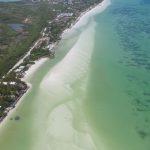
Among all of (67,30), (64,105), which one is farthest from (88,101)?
(67,30)

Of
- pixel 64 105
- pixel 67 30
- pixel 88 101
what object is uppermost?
pixel 64 105

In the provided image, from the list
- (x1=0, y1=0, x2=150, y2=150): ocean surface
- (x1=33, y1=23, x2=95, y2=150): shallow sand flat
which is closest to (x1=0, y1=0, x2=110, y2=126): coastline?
(x1=0, y1=0, x2=150, y2=150): ocean surface

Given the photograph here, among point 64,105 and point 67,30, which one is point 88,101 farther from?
point 67,30

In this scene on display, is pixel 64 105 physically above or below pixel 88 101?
above

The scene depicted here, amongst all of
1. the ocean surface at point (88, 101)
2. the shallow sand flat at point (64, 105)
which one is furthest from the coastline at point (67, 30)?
the shallow sand flat at point (64, 105)

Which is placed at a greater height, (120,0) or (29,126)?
(29,126)

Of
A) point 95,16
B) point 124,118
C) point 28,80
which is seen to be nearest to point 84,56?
point 28,80

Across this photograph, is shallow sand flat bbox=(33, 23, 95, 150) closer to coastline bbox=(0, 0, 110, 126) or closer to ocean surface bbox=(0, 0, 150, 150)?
ocean surface bbox=(0, 0, 150, 150)

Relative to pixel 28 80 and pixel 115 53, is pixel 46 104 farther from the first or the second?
pixel 115 53

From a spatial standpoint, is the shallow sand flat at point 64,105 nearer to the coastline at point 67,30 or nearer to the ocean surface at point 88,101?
the ocean surface at point 88,101
